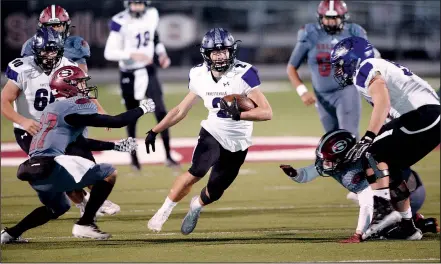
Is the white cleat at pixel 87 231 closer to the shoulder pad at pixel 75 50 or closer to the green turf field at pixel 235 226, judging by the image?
the green turf field at pixel 235 226

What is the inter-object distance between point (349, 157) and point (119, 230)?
2045 millimetres

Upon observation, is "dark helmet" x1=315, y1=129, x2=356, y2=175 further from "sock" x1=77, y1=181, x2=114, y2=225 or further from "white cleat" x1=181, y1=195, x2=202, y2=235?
"sock" x1=77, y1=181, x2=114, y2=225

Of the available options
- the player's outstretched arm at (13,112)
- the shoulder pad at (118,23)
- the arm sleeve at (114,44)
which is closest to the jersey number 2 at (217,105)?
the player's outstretched arm at (13,112)

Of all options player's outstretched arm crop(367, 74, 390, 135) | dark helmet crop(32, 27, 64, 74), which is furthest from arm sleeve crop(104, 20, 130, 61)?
player's outstretched arm crop(367, 74, 390, 135)

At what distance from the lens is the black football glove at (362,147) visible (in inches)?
291

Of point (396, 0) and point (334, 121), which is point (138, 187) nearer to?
point (334, 121)

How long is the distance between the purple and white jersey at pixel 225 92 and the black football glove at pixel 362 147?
952 mm

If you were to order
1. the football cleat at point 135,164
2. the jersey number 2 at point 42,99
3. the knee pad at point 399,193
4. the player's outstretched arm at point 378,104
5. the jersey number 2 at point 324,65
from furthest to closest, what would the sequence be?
1. the football cleat at point 135,164
2. the jersey number 2 at point 324,65
3. the jersey number 2 at point 42,99
4. the knee pad at point 399,193
5. the player's outstretched arm at point 378,104

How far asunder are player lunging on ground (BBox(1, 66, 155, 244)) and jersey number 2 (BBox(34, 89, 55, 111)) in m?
0.53

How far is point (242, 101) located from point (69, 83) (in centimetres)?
124

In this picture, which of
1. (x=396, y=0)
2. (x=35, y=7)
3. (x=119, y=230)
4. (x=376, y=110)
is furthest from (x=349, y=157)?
(x=396, y=0)

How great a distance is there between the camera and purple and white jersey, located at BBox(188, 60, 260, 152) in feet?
26.4

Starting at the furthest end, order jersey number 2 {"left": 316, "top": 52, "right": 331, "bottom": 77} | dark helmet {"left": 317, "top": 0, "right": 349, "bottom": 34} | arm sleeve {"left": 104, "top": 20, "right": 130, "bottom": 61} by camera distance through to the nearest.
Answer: arm sleeve {"left": 104, "top": 20, "right": 130, "bottom": 61}
jersey number 2 {"left": 316, "top": 52, "right": 331, "bottom": 77}
dark helmet {"left": 317, "top": 0, "right": 349, "bottom": 34}

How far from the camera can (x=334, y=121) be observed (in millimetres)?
10344
